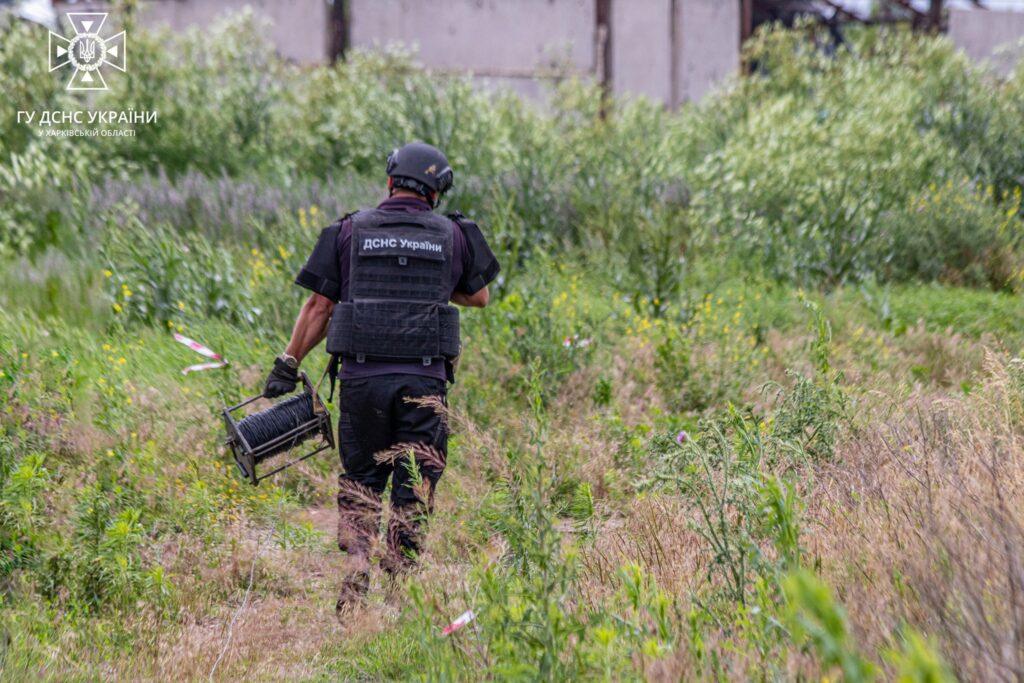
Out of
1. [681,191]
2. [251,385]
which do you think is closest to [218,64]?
[681,191]

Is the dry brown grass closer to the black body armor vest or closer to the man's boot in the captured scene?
the black body armor vest

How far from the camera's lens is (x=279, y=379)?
4773mm

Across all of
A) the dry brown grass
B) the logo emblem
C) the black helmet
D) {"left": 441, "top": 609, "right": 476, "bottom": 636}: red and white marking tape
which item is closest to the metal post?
the logo emblem

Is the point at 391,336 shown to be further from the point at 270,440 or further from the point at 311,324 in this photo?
the point at 270,440

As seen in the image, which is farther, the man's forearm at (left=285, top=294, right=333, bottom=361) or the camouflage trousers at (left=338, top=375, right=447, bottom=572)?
the man's forearm at (left=285, top=294, right=333, bottom=361)

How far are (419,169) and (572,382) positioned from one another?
2561 mm

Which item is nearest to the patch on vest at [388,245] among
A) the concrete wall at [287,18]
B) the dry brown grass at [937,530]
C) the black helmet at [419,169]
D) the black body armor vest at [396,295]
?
the black body armor vest at [396,295]

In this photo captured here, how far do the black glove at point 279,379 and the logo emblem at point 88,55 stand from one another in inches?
432

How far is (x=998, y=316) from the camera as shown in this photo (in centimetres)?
859

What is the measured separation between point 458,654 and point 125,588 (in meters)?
1.75

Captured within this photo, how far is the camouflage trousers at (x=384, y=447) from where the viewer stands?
4.46m

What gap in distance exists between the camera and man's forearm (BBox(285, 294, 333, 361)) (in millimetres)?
4809

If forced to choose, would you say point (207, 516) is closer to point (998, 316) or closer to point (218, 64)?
point (998, 316)

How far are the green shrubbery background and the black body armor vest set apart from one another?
0.61 m
